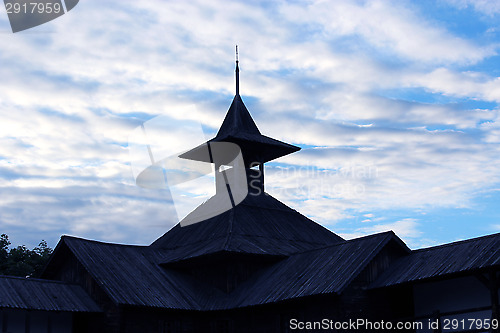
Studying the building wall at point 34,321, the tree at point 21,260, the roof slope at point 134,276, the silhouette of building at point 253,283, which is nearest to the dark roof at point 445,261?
the silhouette of building at point 253,283

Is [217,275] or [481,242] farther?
[217,275]

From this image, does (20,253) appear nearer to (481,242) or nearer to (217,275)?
(217,275)

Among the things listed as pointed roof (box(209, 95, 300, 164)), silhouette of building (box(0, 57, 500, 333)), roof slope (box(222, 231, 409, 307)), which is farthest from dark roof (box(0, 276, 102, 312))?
pointed roof (box(209, 95, 300, 164))

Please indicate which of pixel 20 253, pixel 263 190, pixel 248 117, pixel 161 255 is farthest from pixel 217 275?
pixel 20 253

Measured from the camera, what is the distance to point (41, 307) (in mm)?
31609

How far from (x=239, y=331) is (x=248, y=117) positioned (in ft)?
50.6

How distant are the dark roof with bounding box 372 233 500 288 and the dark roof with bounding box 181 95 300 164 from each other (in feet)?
43.7

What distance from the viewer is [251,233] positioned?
39.5 meters

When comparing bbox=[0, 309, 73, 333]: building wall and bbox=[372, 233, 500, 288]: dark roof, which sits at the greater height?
bbox=[372, 233, 500, 288]: dark roof

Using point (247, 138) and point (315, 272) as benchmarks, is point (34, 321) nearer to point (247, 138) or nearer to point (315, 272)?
point (315, 272)

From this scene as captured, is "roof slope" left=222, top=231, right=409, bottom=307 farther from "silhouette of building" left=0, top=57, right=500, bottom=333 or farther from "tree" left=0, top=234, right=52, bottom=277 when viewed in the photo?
"tree" left=0, top=234, right=52, bottom=277

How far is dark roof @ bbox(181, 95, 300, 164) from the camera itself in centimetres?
4343

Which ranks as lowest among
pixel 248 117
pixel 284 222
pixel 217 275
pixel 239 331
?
pixel 239 331

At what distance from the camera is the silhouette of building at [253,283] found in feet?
98.9
